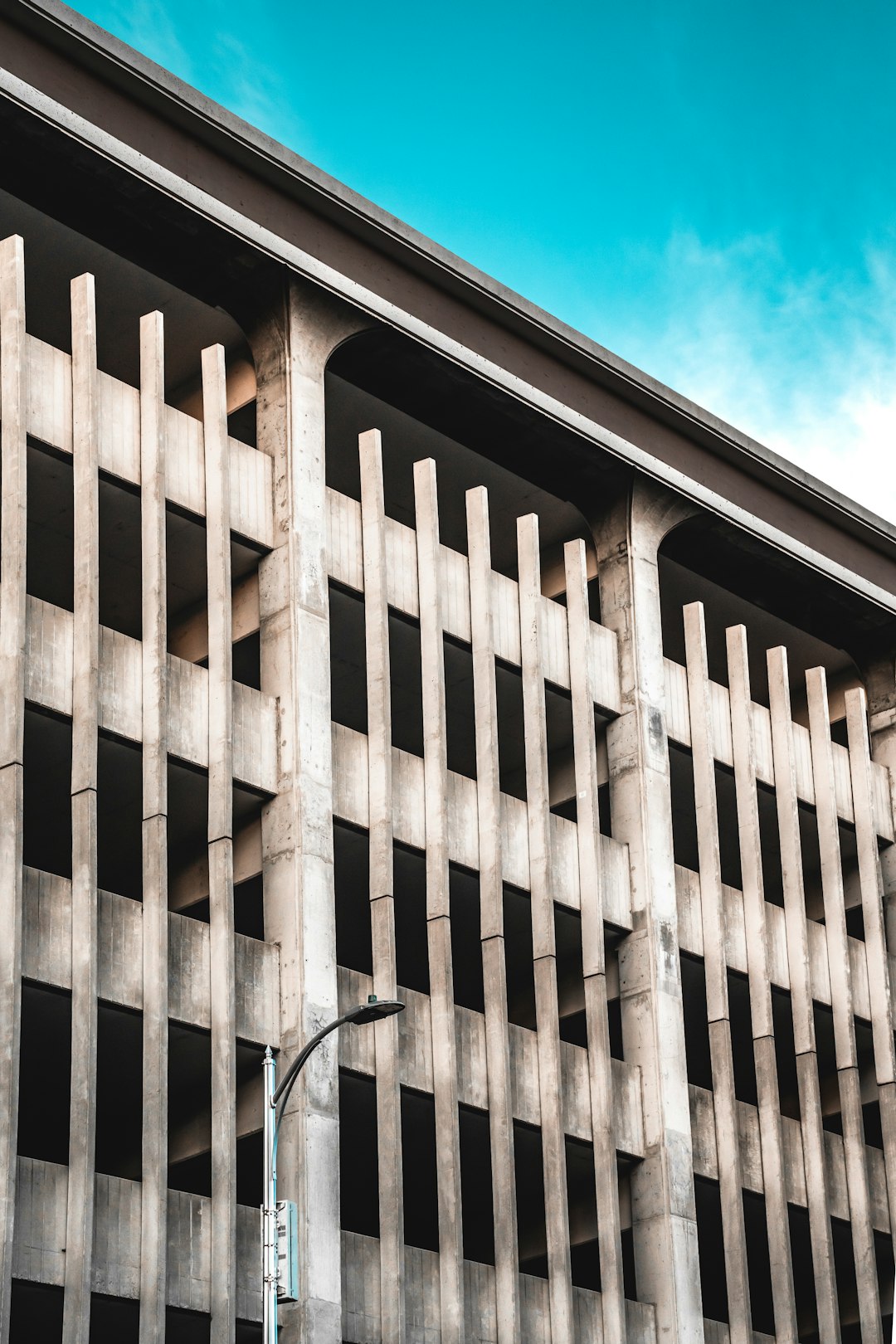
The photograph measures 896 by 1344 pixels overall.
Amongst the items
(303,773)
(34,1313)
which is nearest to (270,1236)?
(34,1313)

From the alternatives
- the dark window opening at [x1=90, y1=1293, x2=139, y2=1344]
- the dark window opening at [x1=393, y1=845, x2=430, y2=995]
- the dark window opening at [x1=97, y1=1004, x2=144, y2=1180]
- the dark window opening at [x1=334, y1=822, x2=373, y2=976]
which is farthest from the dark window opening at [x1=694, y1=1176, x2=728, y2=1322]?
the dark window opening at [x1=90, y1=1293, x2=139, y2=1344]

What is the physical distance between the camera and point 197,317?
118ft

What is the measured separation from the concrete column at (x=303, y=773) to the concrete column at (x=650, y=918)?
7.41 m

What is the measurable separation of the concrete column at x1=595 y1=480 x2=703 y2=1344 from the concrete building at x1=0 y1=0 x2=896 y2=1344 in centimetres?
8

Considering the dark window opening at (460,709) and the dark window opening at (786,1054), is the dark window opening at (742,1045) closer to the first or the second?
the dark window opening at (786,1054)

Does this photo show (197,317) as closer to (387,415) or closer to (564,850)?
(387,415)

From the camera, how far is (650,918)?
37.3 metres

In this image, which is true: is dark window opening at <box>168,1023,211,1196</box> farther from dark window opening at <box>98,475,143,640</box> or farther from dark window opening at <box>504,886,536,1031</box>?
dark window opening at <box>504,886,536,1031</box>

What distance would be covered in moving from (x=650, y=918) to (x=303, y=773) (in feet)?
27.1

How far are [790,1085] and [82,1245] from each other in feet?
62.7

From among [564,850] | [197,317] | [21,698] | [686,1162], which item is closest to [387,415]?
[197,317]

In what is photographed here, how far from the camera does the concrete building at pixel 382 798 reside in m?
29.5

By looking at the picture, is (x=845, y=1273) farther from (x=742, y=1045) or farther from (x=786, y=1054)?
(x=742, y=1045)

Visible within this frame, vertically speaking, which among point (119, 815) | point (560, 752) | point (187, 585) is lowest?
point (119, 815)
